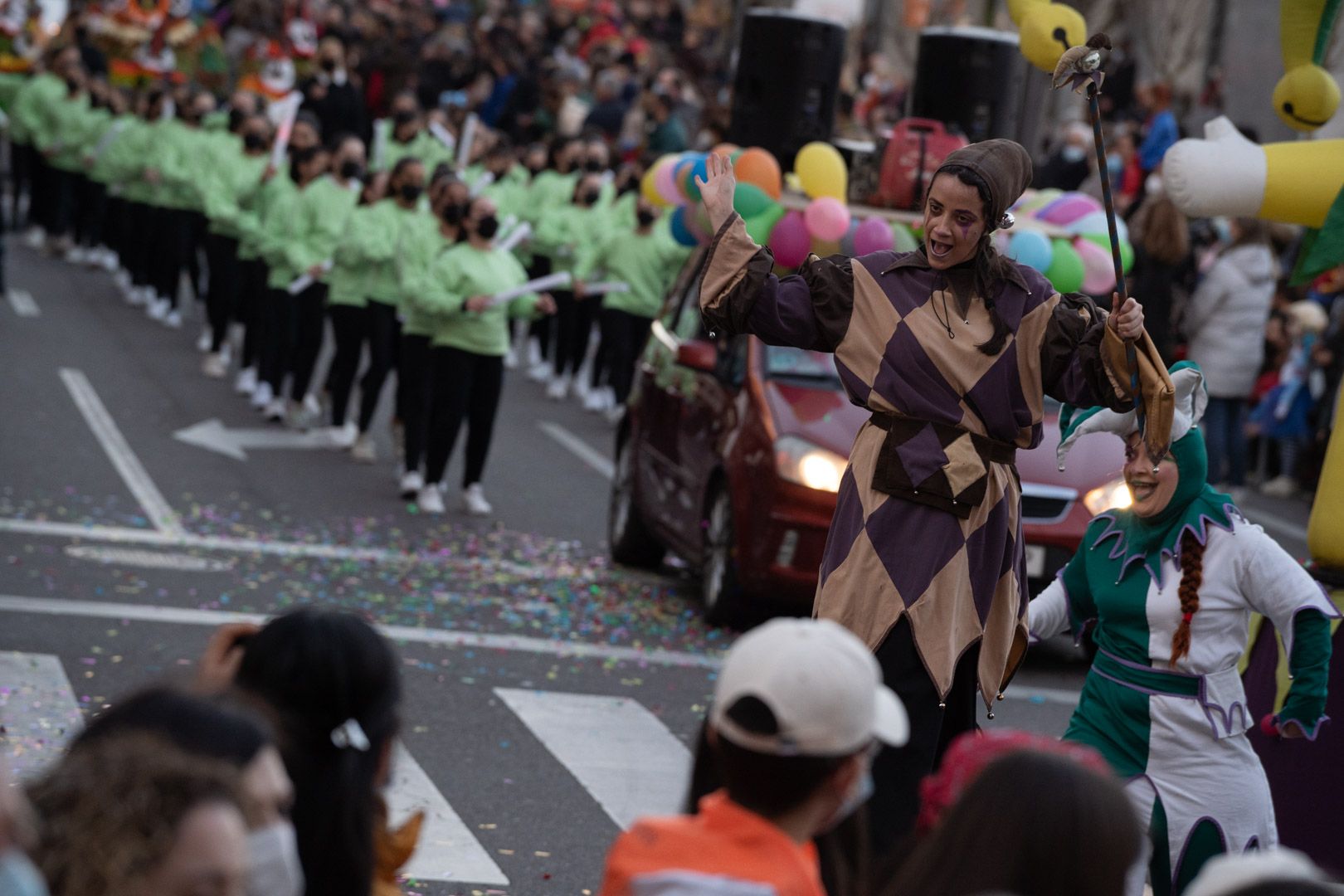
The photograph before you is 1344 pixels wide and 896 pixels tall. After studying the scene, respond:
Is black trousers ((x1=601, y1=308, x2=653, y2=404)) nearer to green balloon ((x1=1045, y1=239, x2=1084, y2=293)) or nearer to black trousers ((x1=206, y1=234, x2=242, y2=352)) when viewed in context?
black trousers ((x1=206, y1=234, x2=242, y2=352))

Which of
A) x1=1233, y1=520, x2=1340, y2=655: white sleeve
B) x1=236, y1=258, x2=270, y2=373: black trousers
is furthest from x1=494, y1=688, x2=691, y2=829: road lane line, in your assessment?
x1=236, y1=258, x2=270, y2=373: black trousers

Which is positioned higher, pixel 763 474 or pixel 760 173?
pixel 760 173

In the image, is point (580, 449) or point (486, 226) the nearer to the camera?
point (486, 226)

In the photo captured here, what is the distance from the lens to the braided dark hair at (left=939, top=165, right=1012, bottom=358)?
16.6 feet

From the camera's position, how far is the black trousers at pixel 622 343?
17703mm

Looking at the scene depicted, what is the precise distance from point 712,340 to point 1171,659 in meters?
5.45

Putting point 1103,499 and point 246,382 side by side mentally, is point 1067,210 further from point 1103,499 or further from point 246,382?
point 246,382

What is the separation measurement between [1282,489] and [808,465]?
8.65 metres

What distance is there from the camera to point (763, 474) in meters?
9.63

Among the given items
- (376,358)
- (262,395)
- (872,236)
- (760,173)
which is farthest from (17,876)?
(262,395)

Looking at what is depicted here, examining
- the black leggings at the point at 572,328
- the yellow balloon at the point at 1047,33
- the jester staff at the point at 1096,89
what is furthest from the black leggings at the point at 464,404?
the jester staff at the point at 1096,89

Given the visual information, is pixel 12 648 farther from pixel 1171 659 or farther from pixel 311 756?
pixel 311 756

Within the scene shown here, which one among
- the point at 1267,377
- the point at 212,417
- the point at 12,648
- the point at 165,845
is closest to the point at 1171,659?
the point at 165,845

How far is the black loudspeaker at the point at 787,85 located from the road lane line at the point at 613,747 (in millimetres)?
6625
